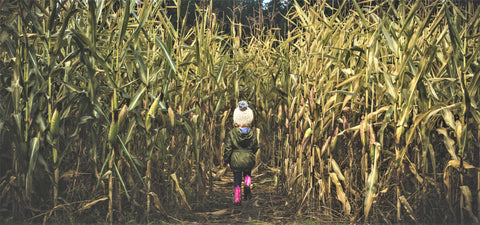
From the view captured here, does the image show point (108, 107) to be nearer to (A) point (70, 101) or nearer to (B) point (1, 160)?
(A) point (70, 101)

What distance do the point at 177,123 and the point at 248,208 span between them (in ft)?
4.21

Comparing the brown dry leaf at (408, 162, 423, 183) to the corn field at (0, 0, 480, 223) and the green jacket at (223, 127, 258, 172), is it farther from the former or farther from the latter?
the green jacket at (223, 127, 258, 172)

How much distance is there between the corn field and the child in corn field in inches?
26.3

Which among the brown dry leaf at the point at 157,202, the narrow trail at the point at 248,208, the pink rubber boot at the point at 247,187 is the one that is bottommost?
the narrow trail at the point at 248,208

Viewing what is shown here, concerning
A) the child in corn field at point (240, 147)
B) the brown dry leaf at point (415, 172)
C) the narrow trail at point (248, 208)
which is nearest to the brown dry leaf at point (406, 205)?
the brown dry leaf at point (415, 172)

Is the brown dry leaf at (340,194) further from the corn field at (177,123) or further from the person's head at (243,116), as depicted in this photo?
the person's head at (243,116)

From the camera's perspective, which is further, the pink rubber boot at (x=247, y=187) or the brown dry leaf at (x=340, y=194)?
the pink rubber boot at (x=247, y=187)

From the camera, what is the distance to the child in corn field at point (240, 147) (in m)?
4.64

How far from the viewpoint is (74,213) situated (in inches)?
145

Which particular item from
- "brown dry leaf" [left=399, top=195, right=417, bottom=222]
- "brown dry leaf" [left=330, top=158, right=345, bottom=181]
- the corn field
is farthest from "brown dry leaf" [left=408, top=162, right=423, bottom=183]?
"brown dry leaf" [left=330, top=158, right=345, bottom=181]

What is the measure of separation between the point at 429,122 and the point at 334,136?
0.77m

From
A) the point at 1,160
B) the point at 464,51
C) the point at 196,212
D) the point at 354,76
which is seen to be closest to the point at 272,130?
the point at 196,212

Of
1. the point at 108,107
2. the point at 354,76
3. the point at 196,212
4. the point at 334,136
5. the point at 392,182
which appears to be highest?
the point at 354,76

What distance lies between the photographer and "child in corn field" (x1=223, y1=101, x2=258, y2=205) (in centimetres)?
464
